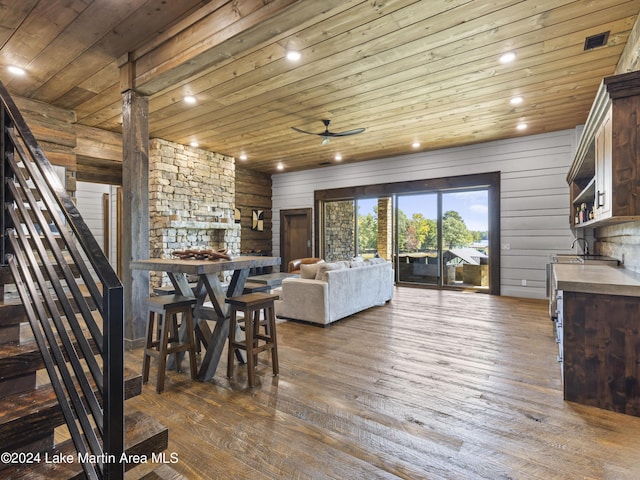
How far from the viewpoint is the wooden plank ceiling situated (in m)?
2.72

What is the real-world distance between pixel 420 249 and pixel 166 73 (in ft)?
20.0

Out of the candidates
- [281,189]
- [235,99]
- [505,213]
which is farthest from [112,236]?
[505,213]

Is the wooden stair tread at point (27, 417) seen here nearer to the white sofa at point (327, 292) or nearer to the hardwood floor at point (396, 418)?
the hardwood floor at point (396, 418)

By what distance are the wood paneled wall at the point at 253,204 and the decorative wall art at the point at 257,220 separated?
0.26ft

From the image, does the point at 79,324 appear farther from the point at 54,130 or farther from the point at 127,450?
the point at 54,130

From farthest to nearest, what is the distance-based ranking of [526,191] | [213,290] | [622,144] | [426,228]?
1. [426,228]
2. [526,191]
3. [213,290]
4. [622,144]

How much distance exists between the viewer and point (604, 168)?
259cm

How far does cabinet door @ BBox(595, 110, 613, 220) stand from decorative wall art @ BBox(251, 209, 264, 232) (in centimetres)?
767

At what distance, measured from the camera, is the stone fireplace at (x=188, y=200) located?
6.39 m

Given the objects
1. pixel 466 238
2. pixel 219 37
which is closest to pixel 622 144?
pixel 219 37

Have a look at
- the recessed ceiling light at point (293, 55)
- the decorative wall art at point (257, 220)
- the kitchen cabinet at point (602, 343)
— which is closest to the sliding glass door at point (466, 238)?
the kitchen cabinet at point (602, 343)

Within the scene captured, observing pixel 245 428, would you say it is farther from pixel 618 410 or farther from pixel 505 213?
pixel 505 213

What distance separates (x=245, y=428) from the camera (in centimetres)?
213

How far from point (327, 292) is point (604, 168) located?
310 cm
